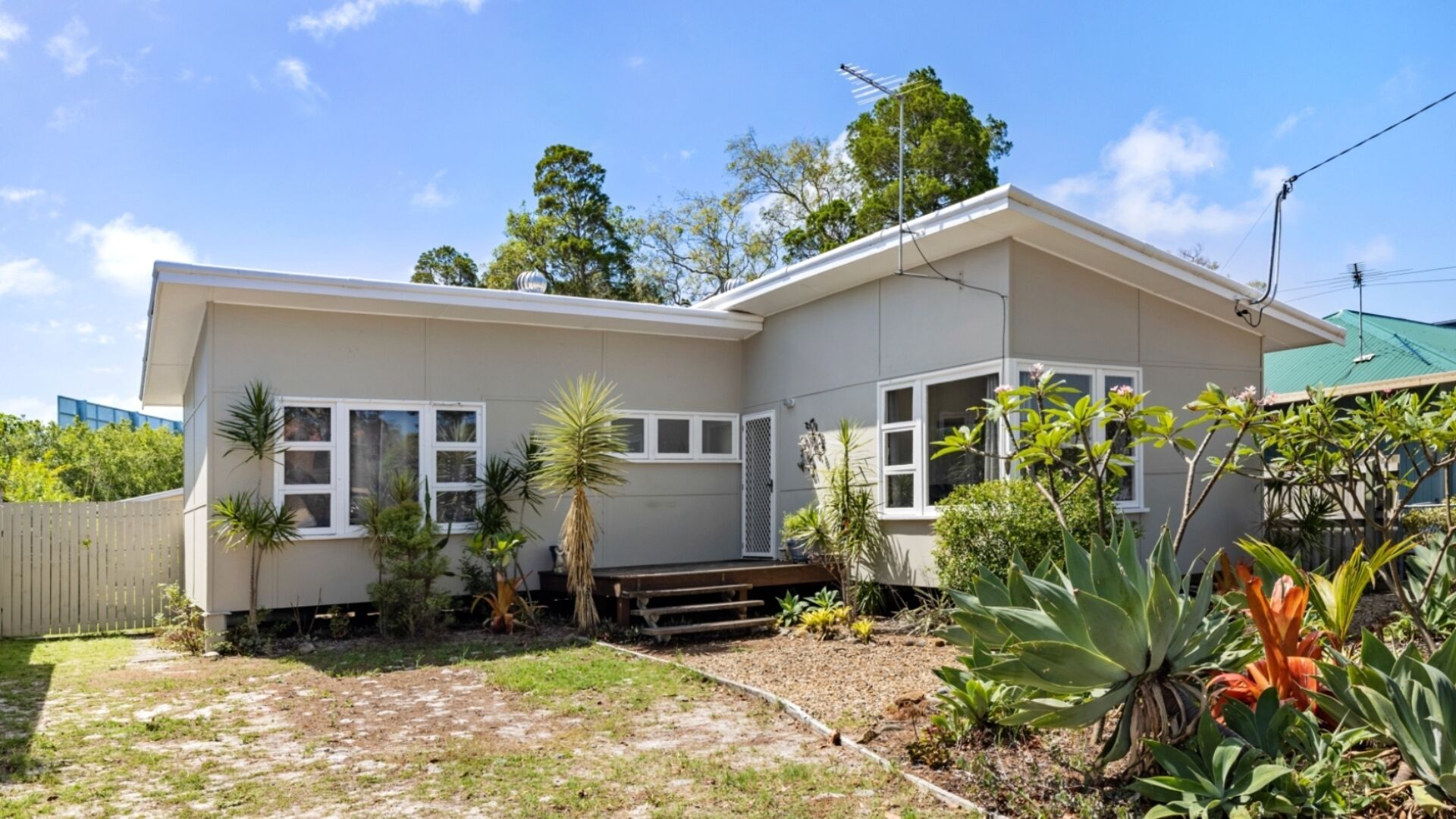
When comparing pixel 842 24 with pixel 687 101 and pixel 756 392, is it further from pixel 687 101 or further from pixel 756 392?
pixel 687 101

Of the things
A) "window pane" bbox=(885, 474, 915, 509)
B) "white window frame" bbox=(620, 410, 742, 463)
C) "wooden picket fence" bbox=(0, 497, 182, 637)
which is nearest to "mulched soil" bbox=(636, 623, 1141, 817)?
"window pane" bbox=(885, 474, 915, 509)

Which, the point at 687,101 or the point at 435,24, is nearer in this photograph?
the point at 435,24

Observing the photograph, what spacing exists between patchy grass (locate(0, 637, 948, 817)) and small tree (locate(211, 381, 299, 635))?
122 cm

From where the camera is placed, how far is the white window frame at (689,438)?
39.4 ft

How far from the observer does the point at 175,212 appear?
1289 centimetres

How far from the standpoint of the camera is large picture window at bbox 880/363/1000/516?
9.56m

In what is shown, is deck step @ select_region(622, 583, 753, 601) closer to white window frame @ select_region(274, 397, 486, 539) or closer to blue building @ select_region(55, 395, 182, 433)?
white window frame @ select_region(274, 397, 486, 539)

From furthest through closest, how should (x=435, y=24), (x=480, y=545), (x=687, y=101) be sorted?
(x=687, y=101)
(x=435, y=24)
(x=480, y=545)

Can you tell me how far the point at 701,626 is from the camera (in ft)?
32.1

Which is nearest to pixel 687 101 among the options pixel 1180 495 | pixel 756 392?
pixel 756 392

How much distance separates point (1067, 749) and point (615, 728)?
8.77ft

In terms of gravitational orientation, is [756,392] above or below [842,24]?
below

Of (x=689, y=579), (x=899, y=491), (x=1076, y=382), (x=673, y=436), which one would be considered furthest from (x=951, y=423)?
(x=673, y=436)

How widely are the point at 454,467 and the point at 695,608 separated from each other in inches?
124
